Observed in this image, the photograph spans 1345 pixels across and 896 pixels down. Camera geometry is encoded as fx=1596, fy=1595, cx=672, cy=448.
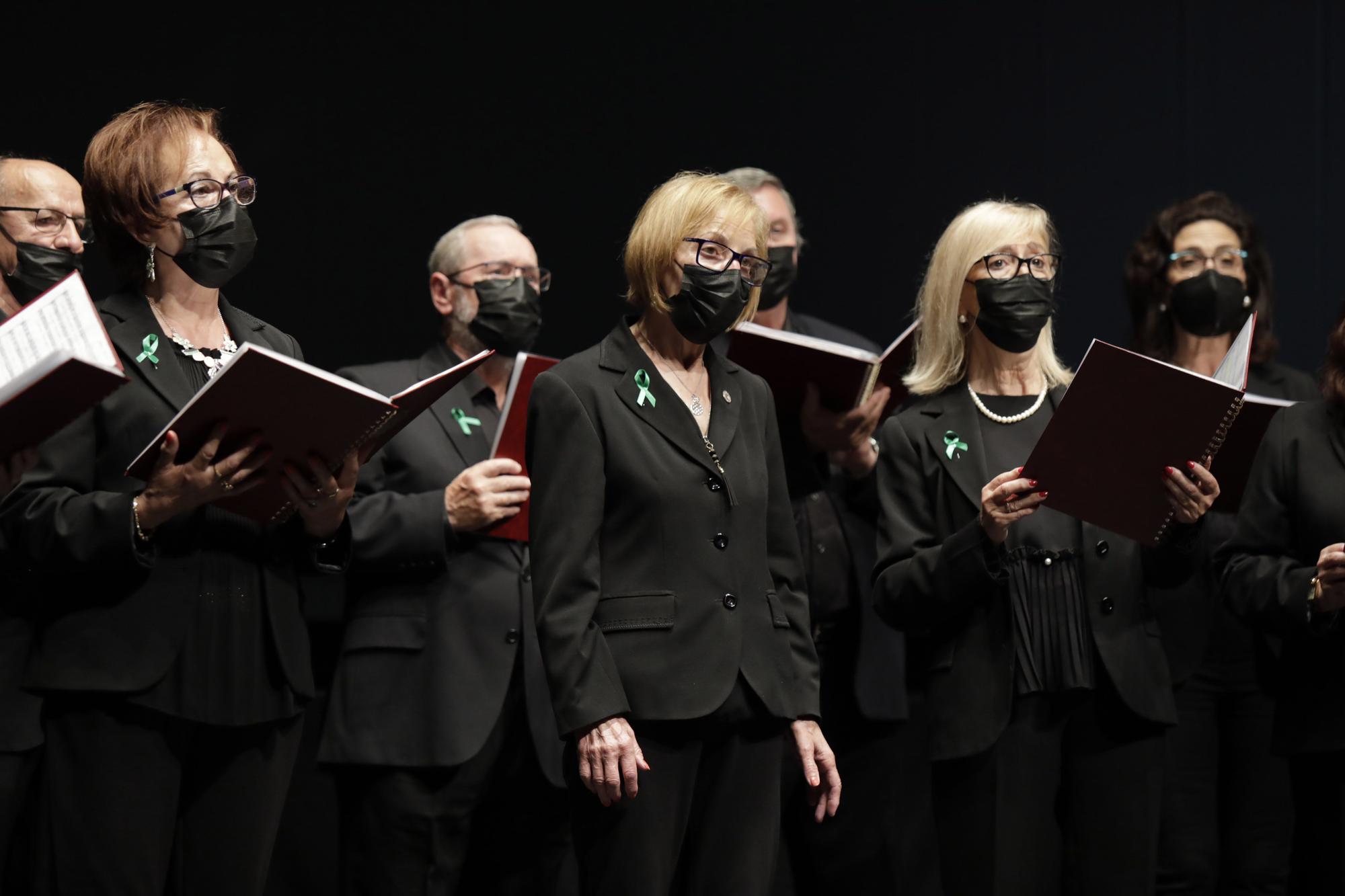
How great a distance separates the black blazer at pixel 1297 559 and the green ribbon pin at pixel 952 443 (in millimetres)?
592

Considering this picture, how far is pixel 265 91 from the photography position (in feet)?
15.8

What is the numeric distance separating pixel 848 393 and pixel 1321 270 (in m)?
2.52

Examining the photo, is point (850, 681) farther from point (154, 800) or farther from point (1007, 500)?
point (154, 800)

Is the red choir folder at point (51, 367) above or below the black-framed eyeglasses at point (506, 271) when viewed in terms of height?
above

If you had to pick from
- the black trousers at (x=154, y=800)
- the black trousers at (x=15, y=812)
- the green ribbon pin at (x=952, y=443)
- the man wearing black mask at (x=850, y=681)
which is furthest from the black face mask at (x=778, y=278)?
the black trousers at (x=15, y=812)

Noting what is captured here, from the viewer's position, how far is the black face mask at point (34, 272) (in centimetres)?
358

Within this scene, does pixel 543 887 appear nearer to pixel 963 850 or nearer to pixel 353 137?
pixel 963 850

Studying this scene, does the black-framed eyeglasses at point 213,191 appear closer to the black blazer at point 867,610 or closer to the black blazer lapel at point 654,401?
the black blazer lapel at point 654,401

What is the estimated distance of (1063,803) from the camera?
3164 mm

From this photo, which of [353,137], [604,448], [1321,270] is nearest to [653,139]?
A: [353,137]

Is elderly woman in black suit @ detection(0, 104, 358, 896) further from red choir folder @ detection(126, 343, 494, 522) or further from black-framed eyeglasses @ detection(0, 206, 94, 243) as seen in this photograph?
black-framed eyeglasses @ detection(0, 206, 94, 243)

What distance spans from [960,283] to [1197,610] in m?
0.90

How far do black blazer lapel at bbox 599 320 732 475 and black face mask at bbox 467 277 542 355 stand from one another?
1.18 metres

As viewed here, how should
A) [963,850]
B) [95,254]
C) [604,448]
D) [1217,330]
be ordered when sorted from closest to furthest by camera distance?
[604,448], [963,850], [1217,330], [95,254]
